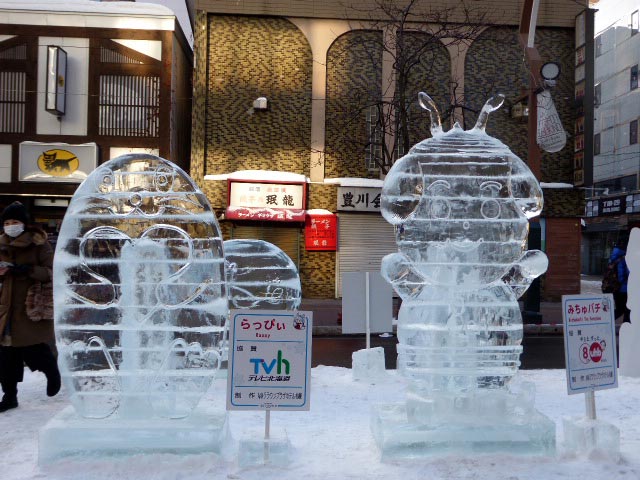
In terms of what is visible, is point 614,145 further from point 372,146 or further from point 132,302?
point 132,302

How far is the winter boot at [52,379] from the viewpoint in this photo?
6.07 metres

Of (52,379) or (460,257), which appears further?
(52,379)

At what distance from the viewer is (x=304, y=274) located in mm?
17766

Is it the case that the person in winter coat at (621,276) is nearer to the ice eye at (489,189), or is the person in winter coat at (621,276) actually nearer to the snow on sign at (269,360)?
the ice eye at (489,189)

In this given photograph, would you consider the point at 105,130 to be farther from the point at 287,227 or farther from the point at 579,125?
the point at 579,125

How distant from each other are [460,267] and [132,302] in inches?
88.5

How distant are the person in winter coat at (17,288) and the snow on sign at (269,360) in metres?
2.42

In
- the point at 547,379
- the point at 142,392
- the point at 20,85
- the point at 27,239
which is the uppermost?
the point at 20,85

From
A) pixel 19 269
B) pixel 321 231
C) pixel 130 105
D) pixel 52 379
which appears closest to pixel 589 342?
pixel 19 269

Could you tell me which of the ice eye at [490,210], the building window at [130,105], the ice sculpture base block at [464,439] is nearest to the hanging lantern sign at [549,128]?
the ice eye at [490,210]

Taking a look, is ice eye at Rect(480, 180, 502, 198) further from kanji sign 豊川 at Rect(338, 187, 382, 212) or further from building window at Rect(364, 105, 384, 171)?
kanji sign 豊川 at Rect(338, 187, 382, 212)

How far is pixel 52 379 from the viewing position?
20.2 feet

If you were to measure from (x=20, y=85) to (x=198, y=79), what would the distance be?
4.44 meters

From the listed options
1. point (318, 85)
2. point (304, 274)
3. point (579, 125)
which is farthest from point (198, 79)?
point (579, 125)
